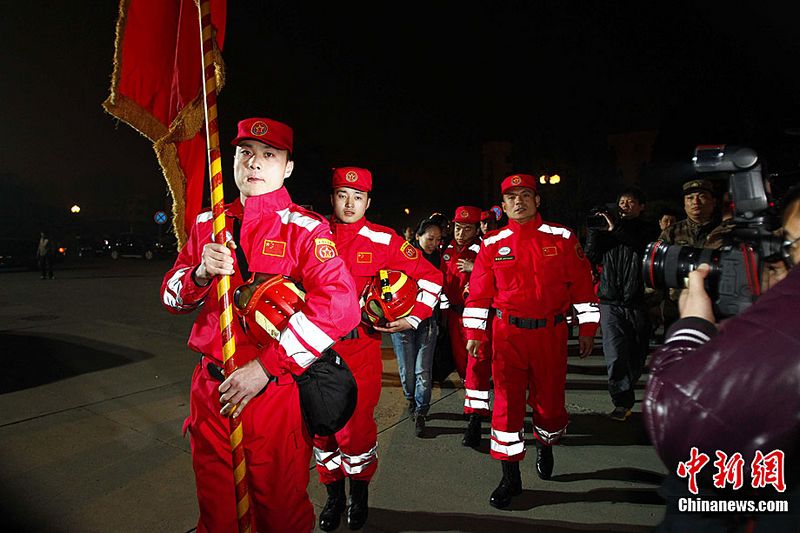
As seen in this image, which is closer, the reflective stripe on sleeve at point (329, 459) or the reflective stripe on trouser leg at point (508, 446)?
the reflective stripe on sleeve at point (329, 459)

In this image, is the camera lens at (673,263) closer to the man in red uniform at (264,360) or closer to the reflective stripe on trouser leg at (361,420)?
the man in red uniform at (264,360)

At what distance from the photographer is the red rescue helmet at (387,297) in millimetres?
3049

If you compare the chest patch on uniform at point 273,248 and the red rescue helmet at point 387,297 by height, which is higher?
the chest patch on uniform at point 273,248

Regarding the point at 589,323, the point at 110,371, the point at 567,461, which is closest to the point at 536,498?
the point at 567,461

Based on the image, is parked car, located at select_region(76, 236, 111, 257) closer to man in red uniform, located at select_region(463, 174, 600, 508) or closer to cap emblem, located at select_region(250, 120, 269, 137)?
man in red uniform, located at select_region(463, 174, 600, 508)

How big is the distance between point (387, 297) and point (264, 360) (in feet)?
4.53

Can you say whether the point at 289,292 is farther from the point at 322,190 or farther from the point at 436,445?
the point at 322,190

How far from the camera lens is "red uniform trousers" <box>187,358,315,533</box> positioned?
1.92 m

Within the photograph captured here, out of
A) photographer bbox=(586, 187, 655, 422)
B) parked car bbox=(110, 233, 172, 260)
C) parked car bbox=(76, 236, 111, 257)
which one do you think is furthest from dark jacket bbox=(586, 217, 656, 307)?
parked car bbox=(76, 236, 111, 257)

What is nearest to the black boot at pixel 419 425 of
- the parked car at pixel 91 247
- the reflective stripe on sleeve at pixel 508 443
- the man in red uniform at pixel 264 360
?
the reflective stripe on sleeve at pixel 508 443

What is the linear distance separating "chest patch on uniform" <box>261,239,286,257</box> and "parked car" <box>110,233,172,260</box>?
31.4 m

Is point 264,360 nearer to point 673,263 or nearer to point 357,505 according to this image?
point 673,263

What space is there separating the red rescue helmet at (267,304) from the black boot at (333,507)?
156cm

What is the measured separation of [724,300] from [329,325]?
4.28ft
